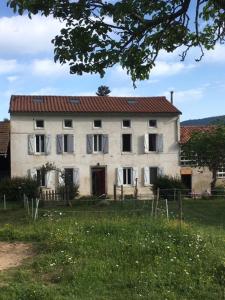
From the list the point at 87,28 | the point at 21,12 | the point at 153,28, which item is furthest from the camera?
the point at 153,28

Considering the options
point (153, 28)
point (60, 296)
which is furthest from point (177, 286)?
point (153, 28)

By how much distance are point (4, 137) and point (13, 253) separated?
115 feet

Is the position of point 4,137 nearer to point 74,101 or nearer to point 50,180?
point 50,180

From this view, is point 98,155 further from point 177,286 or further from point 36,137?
point 177,286

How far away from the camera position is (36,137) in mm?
43406

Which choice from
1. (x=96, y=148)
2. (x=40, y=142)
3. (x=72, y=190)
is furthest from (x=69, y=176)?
(x=40, y=142)

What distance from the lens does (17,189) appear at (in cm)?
3900

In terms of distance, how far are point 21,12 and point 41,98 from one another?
130ft

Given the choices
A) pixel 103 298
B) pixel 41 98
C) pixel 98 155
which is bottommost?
pixel 103 298

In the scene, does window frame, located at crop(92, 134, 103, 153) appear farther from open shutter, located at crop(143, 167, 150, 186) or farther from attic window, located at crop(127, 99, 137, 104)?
attic window, located at crop(127, 99, 137, 104)

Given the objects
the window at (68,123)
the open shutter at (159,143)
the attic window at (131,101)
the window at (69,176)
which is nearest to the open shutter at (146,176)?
the open shutter at (159,143)

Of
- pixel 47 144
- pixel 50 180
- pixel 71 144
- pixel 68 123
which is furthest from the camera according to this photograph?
pixel 68 123

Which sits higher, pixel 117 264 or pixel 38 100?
pixel 38 100

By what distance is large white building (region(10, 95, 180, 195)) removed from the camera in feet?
141
